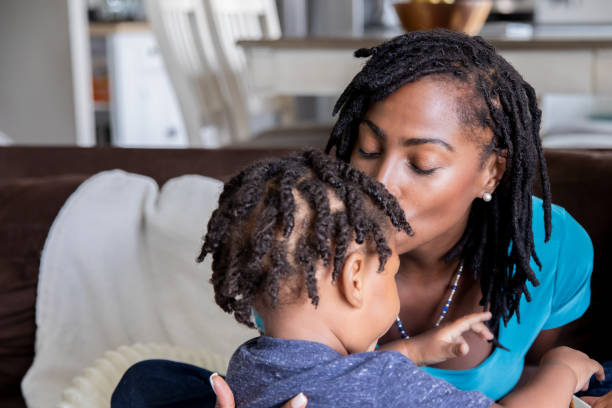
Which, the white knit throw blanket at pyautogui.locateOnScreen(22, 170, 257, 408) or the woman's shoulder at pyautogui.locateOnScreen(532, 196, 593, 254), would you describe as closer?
the woman's shoulder at pyautogui.locateOnScreen(532, 196, 593, 254)

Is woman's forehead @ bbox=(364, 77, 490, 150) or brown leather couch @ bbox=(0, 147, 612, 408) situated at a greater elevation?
woman's forehead @ bbox=(364, 77, 490, 150)

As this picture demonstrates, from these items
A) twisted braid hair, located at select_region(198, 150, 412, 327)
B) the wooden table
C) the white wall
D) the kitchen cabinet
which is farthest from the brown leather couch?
the kitchen cabinet

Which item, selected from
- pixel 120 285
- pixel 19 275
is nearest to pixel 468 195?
pixel 120 285

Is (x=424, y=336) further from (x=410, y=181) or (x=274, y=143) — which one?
(x=274, y=143)

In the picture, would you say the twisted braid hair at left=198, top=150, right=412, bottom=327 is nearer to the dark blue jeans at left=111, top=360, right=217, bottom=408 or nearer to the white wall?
the dark blue jeans at left=111, top=360, right=217, bottom=408

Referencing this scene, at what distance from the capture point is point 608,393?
1.01 meters

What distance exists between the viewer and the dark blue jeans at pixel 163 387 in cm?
112

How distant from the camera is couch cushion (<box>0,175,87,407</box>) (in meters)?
1.46

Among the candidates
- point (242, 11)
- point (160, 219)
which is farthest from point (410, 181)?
point (242, 11)

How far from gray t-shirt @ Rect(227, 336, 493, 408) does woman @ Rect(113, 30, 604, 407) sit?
58 mm

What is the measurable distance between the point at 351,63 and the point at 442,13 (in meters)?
0.29

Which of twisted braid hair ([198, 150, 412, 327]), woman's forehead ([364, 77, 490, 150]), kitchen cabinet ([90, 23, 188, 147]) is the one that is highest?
woman's forehead ([364, 77, 490, 150])

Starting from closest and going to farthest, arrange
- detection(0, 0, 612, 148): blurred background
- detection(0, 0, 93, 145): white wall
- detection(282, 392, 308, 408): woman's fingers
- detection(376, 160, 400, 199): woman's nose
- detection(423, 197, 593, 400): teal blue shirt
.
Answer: detection(282, 392, 308, 408): woman's fingers → detection(376, 160, 400, 199): woman's nose → detection(423, 197, 593, 400): teal blue shirt → detection(0, 0, 612, 148): blurred background → detection(0, 0, 93, 145): white wall

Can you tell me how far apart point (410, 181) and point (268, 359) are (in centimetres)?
25
